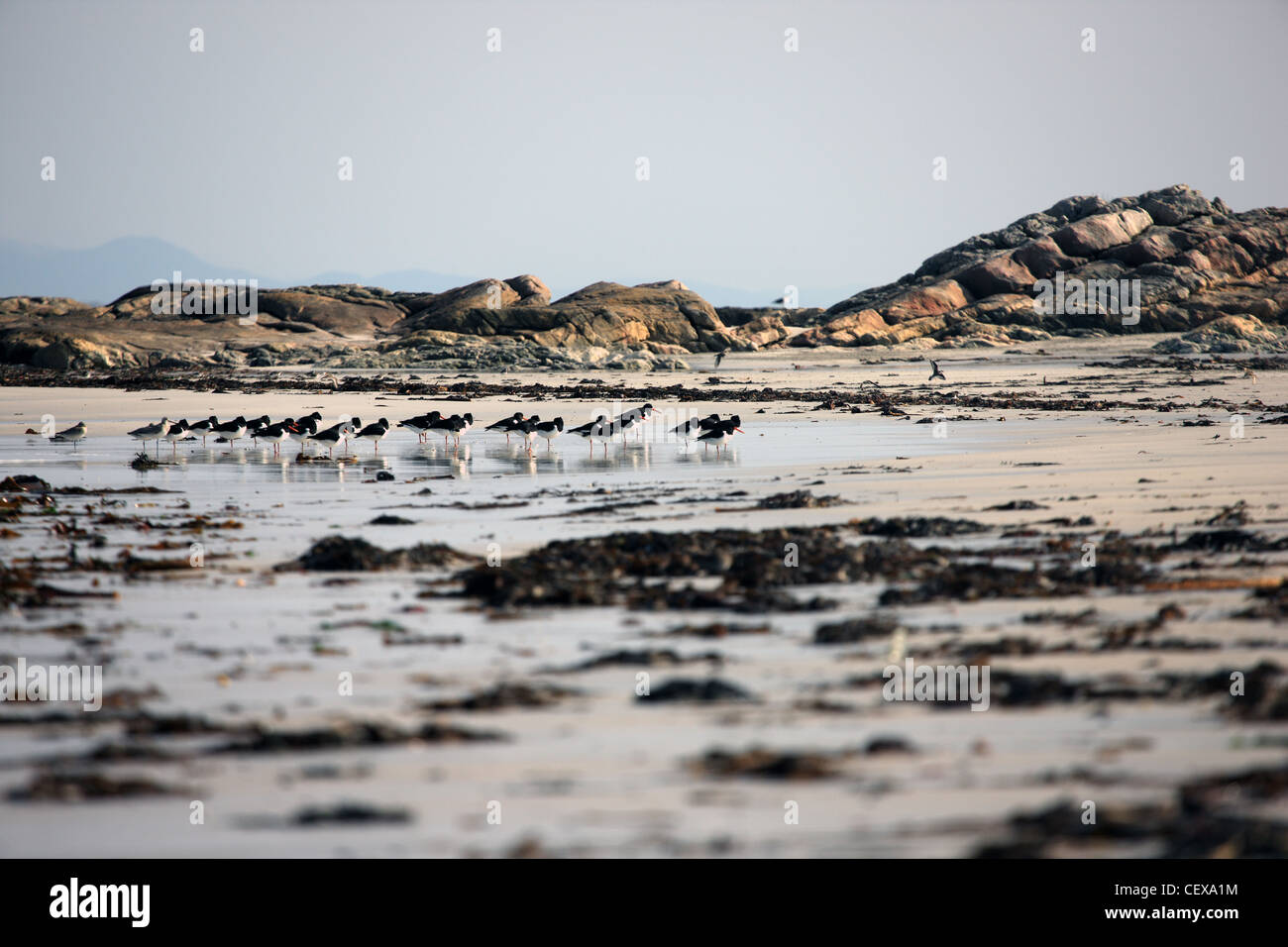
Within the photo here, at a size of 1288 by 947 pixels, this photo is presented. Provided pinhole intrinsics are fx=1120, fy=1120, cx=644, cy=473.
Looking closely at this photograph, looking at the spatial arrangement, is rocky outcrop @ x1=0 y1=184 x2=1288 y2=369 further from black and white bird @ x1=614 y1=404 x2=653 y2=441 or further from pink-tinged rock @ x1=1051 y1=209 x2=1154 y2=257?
black and white bird @ x1=614 y1=404 x2=653 y2=441

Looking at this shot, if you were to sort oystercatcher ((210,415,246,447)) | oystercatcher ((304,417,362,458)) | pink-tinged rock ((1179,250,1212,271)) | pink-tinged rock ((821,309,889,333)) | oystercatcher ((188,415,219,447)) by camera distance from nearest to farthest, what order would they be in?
oystercatcher ((304,417,362,458)), oystercatcher ((188,415,219,447)), oystercatcher ((210,415,246,447)), pink-tinged rock ((821,309,889,333)), pink-tinged rock ((1179,250,1212,271))

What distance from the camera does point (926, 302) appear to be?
7031 cm

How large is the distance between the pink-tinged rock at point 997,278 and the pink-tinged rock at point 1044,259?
592 millimetres

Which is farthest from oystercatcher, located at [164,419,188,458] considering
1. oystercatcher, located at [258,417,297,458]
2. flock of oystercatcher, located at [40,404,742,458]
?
oystercatcher, located at [258,417,297,458]

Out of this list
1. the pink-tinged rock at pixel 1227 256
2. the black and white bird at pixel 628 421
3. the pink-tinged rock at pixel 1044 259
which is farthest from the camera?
the pink-tinged rock at pixel 1044 259

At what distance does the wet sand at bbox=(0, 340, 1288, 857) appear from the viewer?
4.20 metres

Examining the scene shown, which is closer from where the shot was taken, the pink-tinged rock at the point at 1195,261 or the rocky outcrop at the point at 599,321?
the rocky outcrop at the point at 599,321

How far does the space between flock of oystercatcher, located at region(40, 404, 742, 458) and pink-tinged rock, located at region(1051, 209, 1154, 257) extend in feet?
197

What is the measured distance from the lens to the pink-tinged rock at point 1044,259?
72938 millimetres

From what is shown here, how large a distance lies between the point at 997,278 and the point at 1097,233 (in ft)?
26.5

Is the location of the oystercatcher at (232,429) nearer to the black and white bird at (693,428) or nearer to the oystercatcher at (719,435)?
the black and white bird at (693,428)

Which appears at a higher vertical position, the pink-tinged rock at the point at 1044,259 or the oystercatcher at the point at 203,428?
the pink-tinged rock at the point at 1044,259

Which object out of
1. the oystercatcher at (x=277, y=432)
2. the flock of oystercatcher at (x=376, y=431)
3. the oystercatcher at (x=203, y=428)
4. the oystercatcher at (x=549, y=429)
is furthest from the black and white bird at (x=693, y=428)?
the oystercatcher at (x=203, y=428)
